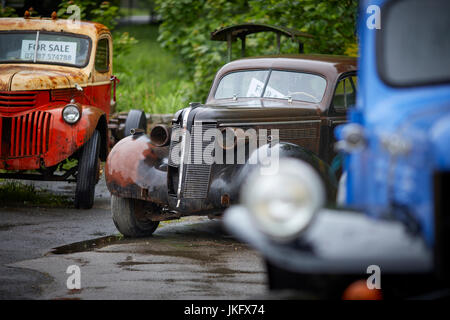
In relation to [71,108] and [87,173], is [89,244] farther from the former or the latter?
[71,108]

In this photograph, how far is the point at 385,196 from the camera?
12.4ft

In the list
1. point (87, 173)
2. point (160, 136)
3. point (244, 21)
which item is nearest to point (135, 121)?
point (87, 173)

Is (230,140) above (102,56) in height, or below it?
below

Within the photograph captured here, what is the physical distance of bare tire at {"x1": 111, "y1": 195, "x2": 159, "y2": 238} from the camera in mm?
7879

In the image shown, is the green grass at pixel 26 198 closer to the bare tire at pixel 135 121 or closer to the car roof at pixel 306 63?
the bare tire at pixel 135 121

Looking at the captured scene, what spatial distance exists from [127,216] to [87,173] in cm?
A: 171

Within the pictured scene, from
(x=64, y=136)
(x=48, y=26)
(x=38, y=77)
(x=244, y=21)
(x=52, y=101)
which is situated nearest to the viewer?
(x=64, y=136)

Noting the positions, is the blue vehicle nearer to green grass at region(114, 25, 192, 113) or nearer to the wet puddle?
the wet puddle

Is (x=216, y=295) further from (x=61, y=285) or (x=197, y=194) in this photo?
(x=197, y=194)

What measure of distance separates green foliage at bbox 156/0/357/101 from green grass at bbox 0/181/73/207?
446 cm

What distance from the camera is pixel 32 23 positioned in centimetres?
1075

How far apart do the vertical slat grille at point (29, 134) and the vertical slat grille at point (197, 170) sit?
256 centimetres
